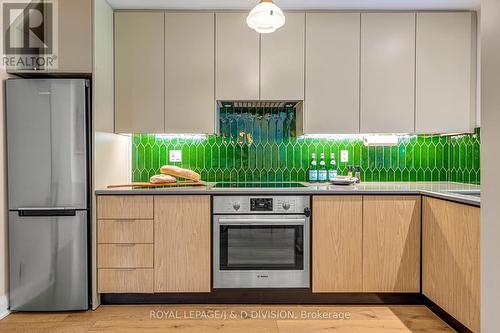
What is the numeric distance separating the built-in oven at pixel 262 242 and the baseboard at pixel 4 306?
1440 millimetres

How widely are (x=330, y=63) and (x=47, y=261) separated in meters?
2.55

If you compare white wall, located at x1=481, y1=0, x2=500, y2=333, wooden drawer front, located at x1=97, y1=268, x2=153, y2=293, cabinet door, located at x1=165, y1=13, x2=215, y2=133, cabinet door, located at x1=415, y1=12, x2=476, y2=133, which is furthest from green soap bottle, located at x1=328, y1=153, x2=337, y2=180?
white wall, located at x1=481, y1=0, x2=500, y2=333

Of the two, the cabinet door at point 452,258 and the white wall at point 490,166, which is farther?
the cabinet door at point 452,258

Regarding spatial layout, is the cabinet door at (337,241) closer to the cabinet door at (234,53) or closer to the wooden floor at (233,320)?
the wooden floor at (233,320)

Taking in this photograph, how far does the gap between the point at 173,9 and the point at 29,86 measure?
48.2 inches

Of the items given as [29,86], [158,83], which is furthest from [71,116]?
[158,83]

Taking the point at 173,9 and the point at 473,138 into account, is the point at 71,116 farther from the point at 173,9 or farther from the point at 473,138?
the point at 473,138

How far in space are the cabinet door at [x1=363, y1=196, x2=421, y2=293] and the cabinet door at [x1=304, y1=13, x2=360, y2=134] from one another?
75 cm

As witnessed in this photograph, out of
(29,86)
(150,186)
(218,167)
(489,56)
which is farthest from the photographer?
(218,167)

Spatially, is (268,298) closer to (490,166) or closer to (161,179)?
(161,179)

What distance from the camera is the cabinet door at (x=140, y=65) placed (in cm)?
302

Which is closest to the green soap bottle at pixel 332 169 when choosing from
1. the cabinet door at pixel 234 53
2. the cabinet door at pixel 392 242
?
the cabinet door at pixel 392 242

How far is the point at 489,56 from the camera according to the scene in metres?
1.03

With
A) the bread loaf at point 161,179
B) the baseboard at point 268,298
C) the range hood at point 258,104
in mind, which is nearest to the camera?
the baseboard at point 268,298
